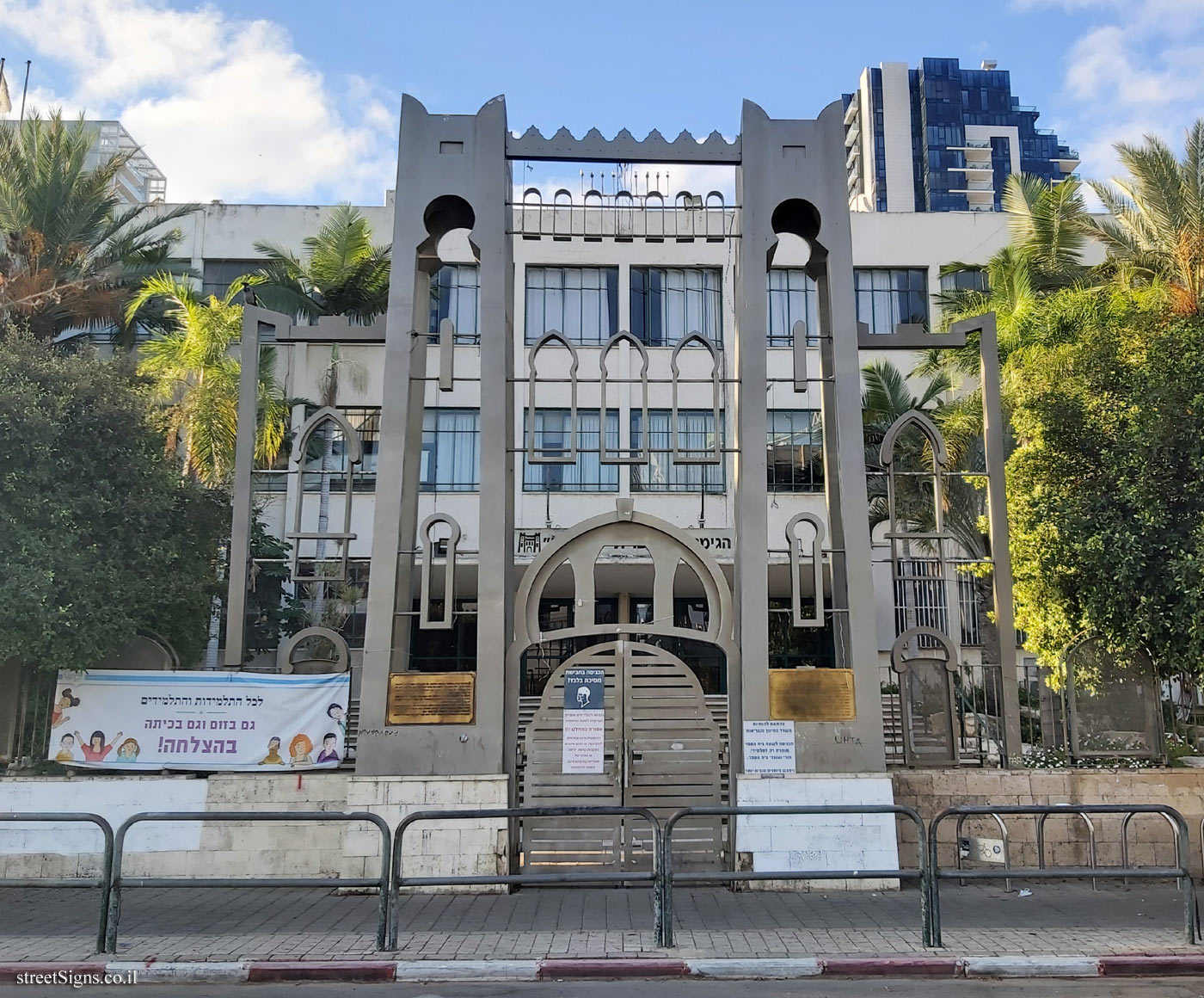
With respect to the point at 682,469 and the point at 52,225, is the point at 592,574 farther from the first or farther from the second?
the point at 52,225

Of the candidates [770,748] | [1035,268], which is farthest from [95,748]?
[1035,268]

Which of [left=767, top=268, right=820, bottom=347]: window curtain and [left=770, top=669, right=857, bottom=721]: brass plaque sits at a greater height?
[left=767, top=268, right=820, bottom=347]: window curtain

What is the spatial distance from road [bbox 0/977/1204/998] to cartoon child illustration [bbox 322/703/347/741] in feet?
14.3

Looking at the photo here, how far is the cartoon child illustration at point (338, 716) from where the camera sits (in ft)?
38.8

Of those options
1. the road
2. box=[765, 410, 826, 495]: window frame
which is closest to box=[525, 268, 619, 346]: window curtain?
box=[765, 410, 826, 495]: window frame

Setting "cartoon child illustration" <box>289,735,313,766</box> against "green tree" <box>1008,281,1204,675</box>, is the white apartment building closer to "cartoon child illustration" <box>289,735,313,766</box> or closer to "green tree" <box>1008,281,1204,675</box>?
"green tree" <box>1008,281,1204,675</box>

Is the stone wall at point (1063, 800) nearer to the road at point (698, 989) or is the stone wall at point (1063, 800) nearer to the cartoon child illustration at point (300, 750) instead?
the road at point (698, 989)

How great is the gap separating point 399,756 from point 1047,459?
8693 mm

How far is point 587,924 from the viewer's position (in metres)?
8.97

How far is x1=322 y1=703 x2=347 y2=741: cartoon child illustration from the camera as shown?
11.8m

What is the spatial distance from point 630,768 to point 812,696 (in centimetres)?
211

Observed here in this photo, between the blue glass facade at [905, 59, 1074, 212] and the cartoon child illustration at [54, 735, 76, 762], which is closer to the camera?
the cartoon child illustration at [54, 735, 76, 762]

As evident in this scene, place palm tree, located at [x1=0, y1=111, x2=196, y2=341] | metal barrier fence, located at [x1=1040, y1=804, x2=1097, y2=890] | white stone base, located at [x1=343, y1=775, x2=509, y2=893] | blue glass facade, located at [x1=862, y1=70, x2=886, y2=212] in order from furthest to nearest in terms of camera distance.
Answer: blue glass facade, located at [x1=862, y1=70, x2=886, y2=212], palm tree, located at [x1=0, y1=111, x2=196, y2=341], metal barrier fence, located at [x1=1040, y1=804, x2=1097, y2=890], white stone base, located at [x1=343, y1=775, x2=509, y2=893]

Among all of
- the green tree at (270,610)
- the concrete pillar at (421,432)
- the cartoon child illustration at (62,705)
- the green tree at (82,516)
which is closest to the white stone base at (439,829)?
the concrete pillar at (421,432)
